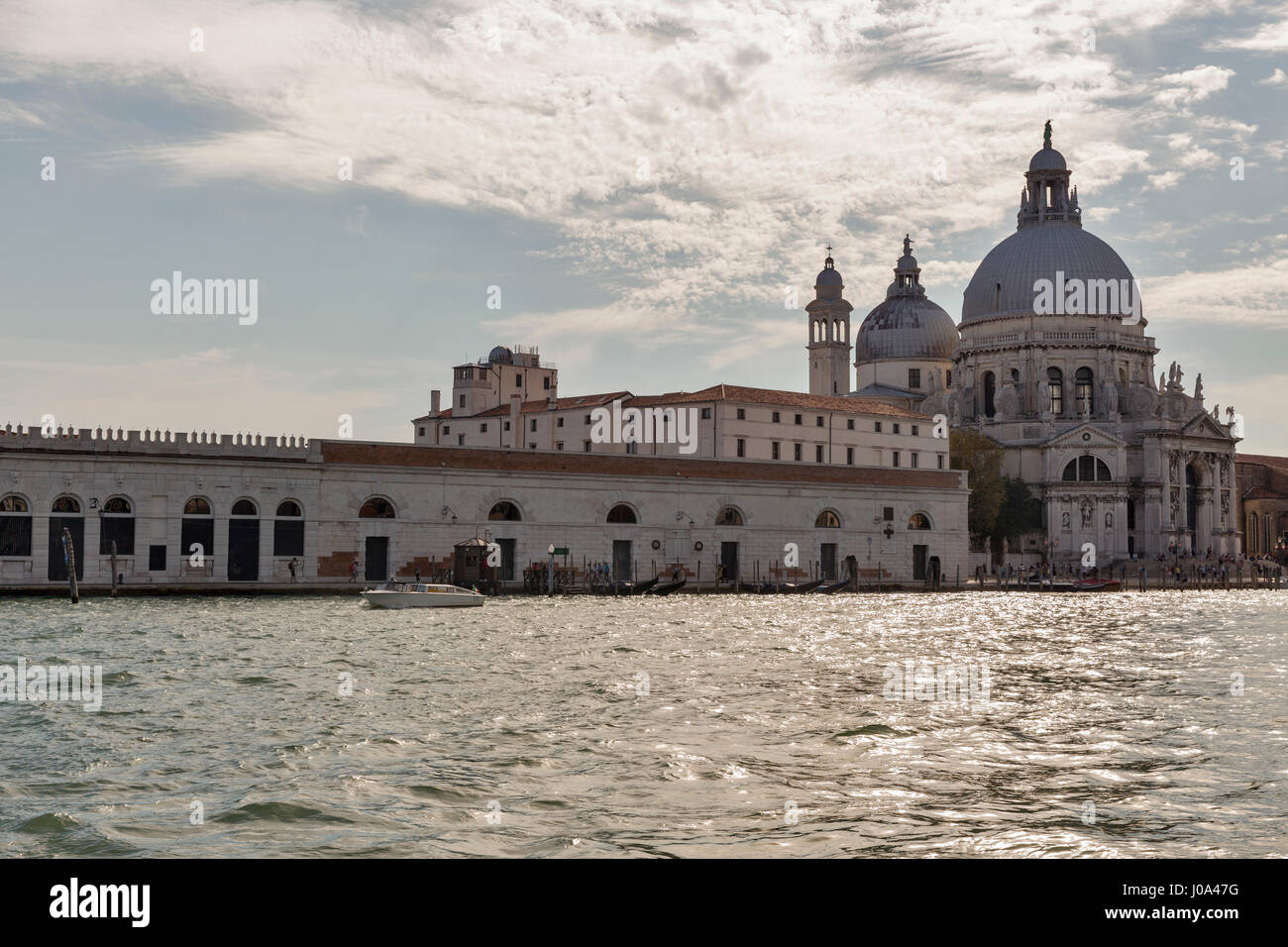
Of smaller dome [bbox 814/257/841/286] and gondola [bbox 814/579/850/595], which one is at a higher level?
smaller dome [bbox 814/257/841/286]

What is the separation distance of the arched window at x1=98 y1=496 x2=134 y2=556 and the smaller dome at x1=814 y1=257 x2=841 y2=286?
192 ft

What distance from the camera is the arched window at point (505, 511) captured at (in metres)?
46.1

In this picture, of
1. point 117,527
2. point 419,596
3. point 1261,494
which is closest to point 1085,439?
point 1261,494

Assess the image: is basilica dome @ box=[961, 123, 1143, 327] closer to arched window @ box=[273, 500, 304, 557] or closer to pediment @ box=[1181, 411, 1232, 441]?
pediment @ box=[1181, 411, 1232, 441]

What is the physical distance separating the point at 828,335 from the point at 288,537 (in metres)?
54.4

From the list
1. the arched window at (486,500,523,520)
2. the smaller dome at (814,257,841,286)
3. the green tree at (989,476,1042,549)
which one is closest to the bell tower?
the smaller dome at (814,257,841,286)

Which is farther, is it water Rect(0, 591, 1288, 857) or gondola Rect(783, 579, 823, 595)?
gondola Rect(783, 579, 823, 595)

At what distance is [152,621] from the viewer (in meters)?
28.9

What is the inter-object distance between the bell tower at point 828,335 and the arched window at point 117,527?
2199 inches

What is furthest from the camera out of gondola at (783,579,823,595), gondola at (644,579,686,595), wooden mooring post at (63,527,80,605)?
gondola at (783,579,823,595)

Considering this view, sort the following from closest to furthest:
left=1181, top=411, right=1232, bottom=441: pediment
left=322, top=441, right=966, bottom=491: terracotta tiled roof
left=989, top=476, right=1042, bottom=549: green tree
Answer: left=322, top=441, right=966, bottom=491: terracotta tiled roof < left=989, top=476, right=1042, bottom=549: green tree < left=1181, top=411, right=1232, bottom=441: pediment

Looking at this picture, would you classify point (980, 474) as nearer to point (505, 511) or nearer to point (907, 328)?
point (907, 328)

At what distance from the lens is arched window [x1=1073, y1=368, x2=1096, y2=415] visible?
78750 mm
